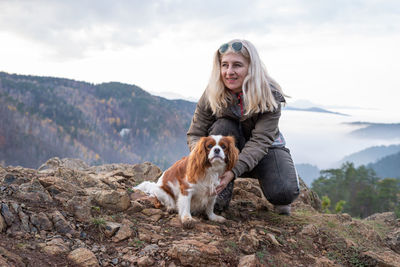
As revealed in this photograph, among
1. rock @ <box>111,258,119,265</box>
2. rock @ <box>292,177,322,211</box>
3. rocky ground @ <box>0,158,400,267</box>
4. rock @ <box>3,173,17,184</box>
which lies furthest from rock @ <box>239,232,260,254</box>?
rock @ <box>292,177,322,211</box>

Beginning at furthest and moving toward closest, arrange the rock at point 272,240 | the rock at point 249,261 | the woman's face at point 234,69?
the woman's face at point 234,69, the rock at point 272,240, the rock at point 249,261

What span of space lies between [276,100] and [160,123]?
5310 cm

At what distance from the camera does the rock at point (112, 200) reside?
4.15 metres

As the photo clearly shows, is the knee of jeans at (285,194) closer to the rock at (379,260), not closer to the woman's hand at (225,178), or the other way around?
the woman's hand at (225,178)

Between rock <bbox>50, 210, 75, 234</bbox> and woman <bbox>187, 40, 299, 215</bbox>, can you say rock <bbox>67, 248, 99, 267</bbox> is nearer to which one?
rock <bbox>50, 210, 75, 234</bbox>

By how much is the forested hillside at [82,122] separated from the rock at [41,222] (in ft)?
119

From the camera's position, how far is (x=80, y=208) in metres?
3.77

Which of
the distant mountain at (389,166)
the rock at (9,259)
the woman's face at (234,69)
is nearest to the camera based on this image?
the rock at (9,259)

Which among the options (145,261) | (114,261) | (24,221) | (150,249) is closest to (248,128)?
(150,249)

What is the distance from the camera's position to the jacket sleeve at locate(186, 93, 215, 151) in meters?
4.78

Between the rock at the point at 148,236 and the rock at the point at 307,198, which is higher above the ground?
the rock at the point at 148,236

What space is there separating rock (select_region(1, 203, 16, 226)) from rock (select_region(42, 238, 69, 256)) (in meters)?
0.46

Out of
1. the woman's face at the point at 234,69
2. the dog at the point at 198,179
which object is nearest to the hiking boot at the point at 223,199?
the dog at the point at 198,179

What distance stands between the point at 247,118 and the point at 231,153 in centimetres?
74
